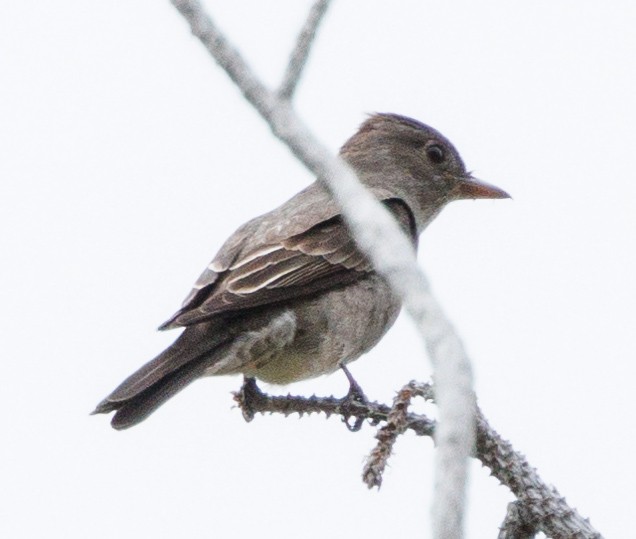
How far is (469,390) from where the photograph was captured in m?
2.18

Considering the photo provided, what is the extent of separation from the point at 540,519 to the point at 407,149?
5.18m

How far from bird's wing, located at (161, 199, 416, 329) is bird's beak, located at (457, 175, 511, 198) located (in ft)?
6.12

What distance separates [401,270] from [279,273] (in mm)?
4341

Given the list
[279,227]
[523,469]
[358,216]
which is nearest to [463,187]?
[279,227]

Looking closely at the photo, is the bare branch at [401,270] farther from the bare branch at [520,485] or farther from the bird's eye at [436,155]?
the bird's eye at [436,155]

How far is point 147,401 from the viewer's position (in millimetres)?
5684

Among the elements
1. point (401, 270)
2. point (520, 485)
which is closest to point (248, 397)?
point (520, 485)

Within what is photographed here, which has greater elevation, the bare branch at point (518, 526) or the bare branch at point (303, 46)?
the bare branch at point (303, 46)

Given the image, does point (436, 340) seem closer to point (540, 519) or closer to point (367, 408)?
point (540, 519)

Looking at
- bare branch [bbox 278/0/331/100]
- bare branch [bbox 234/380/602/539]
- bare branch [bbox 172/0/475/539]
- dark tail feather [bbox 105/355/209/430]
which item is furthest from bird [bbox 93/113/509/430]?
bare branch [bbox 172/0/475/539]

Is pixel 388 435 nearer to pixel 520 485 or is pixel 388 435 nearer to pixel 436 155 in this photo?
pixel 520 485

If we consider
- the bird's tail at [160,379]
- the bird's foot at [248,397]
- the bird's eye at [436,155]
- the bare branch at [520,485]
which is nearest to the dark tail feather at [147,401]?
the bird's tail at [160,379]

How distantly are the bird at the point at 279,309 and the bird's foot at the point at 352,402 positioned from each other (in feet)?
0.93

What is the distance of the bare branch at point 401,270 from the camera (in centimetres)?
209
